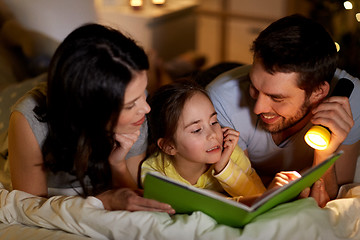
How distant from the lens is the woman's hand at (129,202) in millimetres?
1179

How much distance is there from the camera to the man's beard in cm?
145

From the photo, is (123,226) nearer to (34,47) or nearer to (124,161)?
(124,161)

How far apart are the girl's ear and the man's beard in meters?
0.34

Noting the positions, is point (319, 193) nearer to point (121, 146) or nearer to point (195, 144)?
point (195, 144)

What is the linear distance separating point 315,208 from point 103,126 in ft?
1.99

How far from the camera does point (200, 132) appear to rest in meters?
1.38

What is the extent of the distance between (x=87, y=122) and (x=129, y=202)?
0.25m

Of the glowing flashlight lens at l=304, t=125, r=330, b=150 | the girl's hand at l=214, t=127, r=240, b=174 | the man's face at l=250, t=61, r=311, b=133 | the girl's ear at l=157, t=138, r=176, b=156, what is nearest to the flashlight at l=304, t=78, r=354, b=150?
the glowing flashlight lens at l=304, t=125, r=330, b=150

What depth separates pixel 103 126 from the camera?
4.00ft

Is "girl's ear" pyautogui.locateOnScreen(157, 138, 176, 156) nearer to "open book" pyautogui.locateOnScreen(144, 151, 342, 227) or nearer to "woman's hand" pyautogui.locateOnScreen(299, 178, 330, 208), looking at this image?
"open book" pyautogui.locateOnScreen(144, 151, 342, 227)

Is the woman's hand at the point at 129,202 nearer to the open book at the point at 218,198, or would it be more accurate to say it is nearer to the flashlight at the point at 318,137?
the open book at the point at 218,198

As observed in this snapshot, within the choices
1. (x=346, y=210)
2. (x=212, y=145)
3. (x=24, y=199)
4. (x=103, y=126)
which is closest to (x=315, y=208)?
(x=346, y=210)

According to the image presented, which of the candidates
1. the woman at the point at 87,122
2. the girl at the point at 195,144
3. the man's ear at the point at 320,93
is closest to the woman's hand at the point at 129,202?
the woman at the point at 87,122

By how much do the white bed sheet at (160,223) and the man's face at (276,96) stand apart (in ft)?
1.07
